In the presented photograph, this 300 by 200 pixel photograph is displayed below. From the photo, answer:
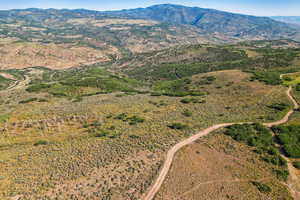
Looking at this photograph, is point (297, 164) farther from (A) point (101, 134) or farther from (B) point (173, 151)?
(A) point (101, 134)

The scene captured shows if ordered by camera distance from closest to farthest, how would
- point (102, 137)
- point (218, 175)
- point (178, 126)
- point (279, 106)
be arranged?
point (218, 175) < point (102, 137) < point (178, 126) < point (279, 106)

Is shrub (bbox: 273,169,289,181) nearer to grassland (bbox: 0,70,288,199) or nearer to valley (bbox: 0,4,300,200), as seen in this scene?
valley (bbox: 0,4,300,200)

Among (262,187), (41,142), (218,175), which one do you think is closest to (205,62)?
(218,175)

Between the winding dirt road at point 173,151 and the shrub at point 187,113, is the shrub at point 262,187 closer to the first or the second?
the winding dirt road at point 173,151

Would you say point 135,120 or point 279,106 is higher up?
point 279,106

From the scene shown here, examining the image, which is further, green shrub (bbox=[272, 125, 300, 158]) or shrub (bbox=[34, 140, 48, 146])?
shrub (bbox=[34, 140, 48, 146])

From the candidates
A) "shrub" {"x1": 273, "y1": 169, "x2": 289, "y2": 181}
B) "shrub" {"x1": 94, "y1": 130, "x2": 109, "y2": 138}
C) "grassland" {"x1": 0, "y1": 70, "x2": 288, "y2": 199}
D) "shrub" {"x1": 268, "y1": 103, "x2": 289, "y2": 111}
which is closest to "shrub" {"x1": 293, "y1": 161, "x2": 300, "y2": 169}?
"shrub" {"x1": 273, "y1": 169, "x2": 289, "y2": 181}

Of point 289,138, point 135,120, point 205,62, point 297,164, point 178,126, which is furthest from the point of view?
point 205,62

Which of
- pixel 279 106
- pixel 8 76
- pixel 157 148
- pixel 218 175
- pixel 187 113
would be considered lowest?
pixel 8 76

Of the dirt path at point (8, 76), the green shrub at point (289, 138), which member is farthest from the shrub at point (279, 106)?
the dirt path at point (8, 76)
